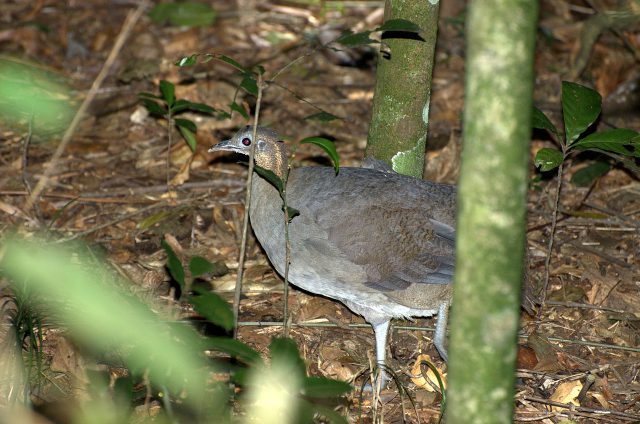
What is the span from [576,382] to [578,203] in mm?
2044

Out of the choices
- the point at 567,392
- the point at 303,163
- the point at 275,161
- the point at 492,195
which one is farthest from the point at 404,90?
the point at 492,195

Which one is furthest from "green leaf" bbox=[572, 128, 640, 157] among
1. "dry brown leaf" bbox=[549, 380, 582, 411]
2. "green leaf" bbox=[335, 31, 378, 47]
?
"green leaf" bbox=[335, 31, 378, 47]

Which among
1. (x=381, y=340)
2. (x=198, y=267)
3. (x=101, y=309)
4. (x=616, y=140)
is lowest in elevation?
(x=381, y=340)

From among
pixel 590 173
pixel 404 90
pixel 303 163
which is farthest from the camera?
pixel 303 163

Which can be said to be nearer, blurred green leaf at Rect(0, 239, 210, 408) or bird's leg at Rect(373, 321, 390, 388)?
blurred green leaf at Rect(0, 239, 210, 408)

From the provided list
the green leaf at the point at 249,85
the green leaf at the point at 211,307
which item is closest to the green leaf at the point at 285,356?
the green leaf at the point at 211,307

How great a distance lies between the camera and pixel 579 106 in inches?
178

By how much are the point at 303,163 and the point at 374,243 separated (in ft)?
6.71

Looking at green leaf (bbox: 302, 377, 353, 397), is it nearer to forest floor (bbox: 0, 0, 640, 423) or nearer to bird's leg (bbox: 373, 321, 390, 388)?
forest floor (bbox: 0, 0, 640, 423)

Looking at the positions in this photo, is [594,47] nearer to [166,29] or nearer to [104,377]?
[166,29]

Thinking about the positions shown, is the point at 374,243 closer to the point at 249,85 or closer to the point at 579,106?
the point at 249,85

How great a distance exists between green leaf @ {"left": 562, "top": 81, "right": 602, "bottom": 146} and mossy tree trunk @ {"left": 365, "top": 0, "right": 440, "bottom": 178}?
0.85 meters

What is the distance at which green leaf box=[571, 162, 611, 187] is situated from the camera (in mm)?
6109

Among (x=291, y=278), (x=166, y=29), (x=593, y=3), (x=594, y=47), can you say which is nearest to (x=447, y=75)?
(x=594, y=47)
